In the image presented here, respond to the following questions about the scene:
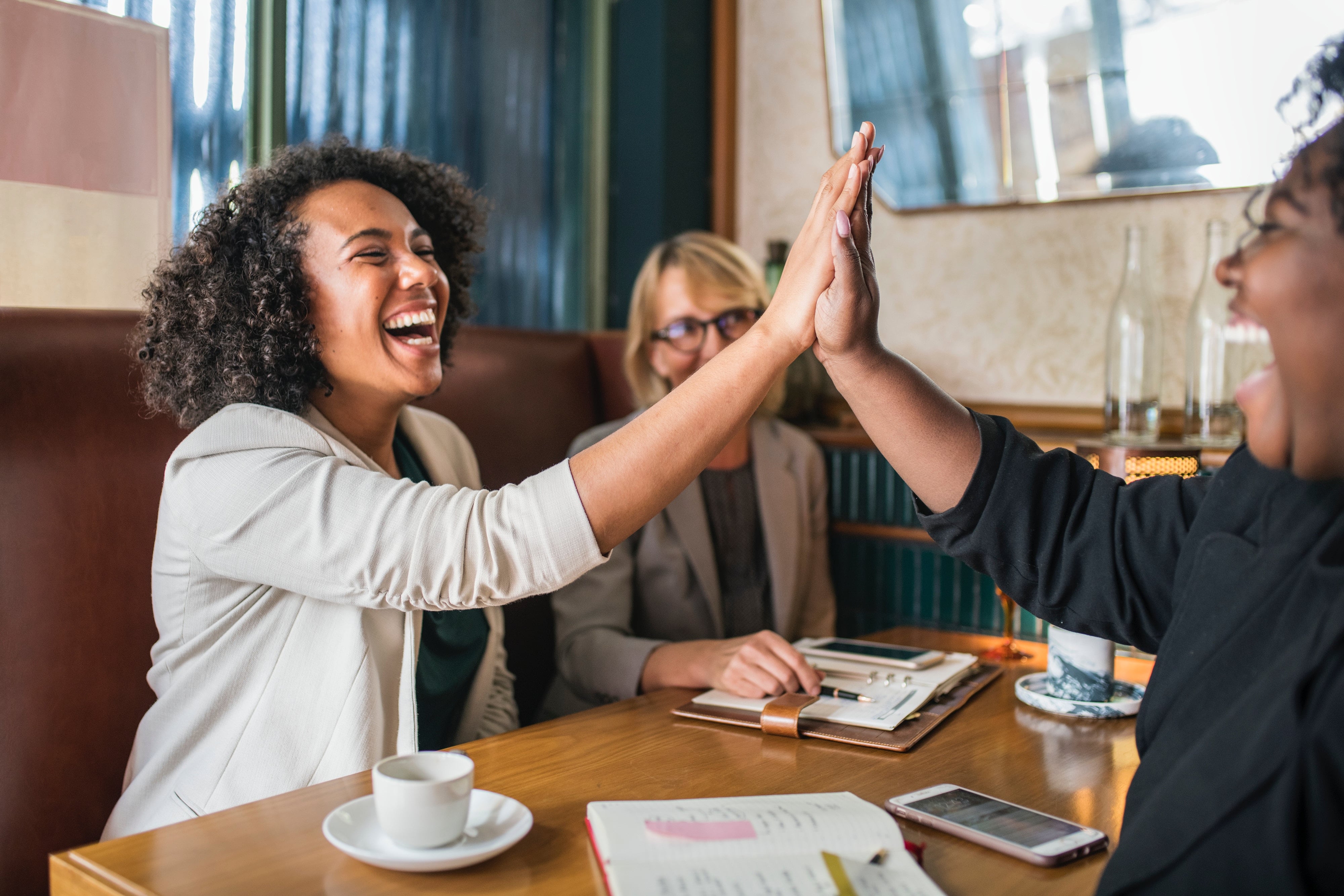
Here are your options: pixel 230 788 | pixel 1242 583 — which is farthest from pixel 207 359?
pixel 1242 583

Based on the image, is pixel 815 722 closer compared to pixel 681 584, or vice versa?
pixel 815 722

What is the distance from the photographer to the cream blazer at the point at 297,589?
1104mm

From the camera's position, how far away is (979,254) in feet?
7.86

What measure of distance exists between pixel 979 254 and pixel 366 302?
1.52 meters

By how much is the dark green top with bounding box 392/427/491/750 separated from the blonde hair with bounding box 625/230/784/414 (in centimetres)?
61

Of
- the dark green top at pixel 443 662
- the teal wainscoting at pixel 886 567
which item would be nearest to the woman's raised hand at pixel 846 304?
the dark green top at pixel 443 662

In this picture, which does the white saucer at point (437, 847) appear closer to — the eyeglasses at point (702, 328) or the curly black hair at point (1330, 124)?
the curly black hair at point (1330, 124)

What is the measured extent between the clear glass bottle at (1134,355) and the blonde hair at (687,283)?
691mm

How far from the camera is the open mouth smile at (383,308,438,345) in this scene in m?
1.45

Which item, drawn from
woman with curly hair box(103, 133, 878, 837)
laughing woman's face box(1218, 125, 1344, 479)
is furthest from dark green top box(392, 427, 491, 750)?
laughing woman's face box(1218, 125, 1344, 479)

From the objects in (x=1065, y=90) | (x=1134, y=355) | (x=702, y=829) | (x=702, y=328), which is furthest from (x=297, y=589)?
(x=1065, y=90)

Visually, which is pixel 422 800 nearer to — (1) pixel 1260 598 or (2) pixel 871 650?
(1) pixel 1260 598

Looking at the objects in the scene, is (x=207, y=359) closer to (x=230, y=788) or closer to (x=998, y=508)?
(x=230, y=788)

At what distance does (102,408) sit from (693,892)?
44.4 inches
